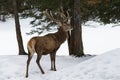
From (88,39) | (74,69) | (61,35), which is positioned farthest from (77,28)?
(88,39)

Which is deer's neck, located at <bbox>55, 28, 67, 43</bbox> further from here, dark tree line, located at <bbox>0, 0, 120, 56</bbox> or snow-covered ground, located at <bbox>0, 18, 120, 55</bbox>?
snow-covered ground, located at <bbox>0, 18, 120, 55</bbox>

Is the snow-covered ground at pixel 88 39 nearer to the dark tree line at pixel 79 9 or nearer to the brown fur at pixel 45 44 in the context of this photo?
the dark tree line at pixel 79 9

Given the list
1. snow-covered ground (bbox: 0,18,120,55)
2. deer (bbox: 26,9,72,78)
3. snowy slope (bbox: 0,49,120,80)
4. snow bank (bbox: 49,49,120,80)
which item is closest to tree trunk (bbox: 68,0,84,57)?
snowy slope (bbox: 0,49,120,80)

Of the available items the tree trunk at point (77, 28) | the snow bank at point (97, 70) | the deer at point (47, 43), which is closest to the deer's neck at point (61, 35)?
the deer at point (47, 43)

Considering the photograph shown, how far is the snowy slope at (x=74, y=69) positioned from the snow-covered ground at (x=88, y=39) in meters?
16.4

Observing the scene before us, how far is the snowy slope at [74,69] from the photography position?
1092 centimetres

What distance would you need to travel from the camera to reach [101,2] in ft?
57.2

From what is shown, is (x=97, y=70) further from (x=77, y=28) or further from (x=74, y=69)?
(x=77, y=28)

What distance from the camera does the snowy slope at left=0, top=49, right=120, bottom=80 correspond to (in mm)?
10922

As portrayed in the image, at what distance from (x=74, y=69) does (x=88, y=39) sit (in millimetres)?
34233

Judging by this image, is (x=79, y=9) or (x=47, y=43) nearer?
(x=47, y=43)

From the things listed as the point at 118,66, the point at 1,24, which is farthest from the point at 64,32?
the point at 1,24

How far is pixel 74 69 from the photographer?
12047 mm

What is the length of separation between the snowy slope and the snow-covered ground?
1635cm
